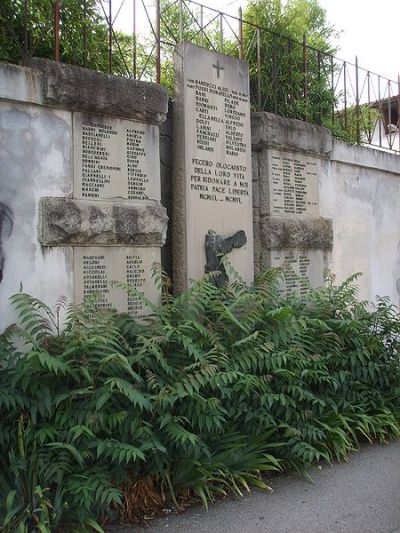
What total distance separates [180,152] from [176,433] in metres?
2.62

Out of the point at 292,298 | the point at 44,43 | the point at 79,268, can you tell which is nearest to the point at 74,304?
the point at 79,268

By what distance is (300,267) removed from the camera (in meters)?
5.89

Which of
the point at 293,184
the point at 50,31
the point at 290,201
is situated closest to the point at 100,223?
the point at 50,31

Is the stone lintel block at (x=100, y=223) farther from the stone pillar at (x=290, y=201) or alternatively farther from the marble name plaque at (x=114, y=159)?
the stone pillar at (x=290, y=201)

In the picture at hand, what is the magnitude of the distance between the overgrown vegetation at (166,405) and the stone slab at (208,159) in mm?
540


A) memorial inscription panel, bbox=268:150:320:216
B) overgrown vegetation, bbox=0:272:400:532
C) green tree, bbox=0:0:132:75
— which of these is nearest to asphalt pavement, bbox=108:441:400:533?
overgrown vegetation, bbox=0:272:400:532

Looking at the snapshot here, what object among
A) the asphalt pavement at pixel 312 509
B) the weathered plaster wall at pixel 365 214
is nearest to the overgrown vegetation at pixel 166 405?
the asphalt pavement at pixel 312 509

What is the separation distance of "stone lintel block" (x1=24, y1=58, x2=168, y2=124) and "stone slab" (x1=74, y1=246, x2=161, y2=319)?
1135 millimetres

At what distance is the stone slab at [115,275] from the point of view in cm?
424

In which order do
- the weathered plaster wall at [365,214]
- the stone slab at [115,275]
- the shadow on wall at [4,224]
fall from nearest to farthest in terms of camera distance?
1. the shadow on wall at [4,224]
2. the stone slab at [115,275]
3. the weathered plaster wall at [365,214]

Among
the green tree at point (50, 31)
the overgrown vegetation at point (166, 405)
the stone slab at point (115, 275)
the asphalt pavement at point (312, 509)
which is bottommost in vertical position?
the asphalt pavement at point (312, 509)

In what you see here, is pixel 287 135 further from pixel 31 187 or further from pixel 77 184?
pixel 31 187

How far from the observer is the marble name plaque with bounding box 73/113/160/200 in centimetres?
431

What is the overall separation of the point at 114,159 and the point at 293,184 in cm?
226
